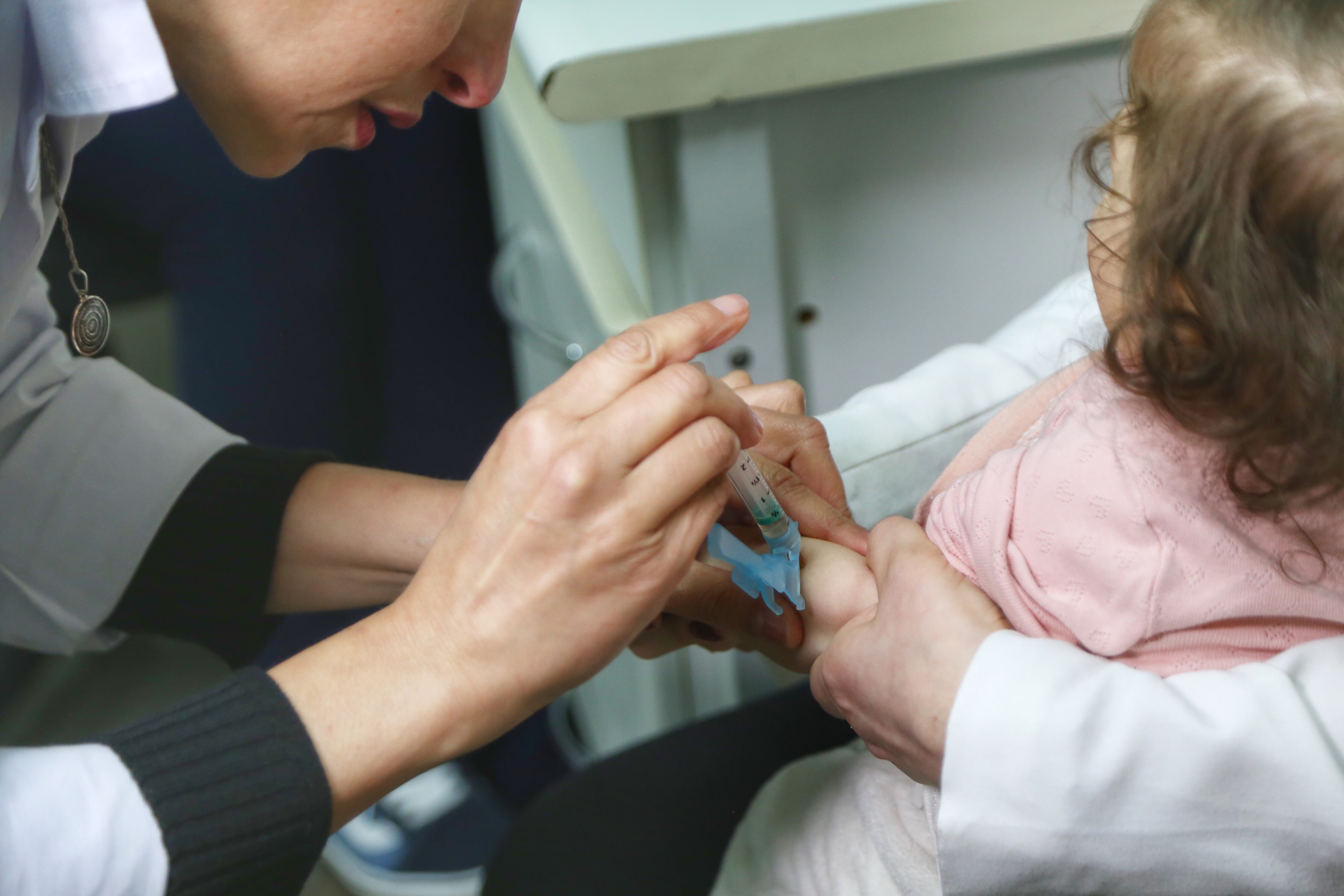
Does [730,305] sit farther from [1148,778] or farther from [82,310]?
[82,310]

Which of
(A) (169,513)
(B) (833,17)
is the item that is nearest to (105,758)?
(A) (169,513)

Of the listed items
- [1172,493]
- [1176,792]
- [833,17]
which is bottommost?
[1176,792]

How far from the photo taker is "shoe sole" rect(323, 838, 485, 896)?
138 cm

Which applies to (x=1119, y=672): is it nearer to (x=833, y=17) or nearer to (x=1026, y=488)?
(x=1026, y=488)

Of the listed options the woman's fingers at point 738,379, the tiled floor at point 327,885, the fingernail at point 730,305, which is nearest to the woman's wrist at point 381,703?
the fingernail at point 730,305

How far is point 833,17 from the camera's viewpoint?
2.29 feet

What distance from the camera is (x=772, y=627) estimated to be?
681 mm

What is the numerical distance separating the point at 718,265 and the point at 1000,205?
27 centimetres

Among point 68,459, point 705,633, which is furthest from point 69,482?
point 705,633

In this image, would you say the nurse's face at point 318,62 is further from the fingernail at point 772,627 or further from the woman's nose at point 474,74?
the fingernail at point 772,627

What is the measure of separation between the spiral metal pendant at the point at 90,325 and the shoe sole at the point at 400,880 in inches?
35.9

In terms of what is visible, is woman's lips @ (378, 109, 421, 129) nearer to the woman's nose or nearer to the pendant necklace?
the woman's nose

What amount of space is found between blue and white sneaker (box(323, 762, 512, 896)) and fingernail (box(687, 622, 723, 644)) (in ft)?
2.53

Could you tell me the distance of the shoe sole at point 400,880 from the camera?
1378 mm
